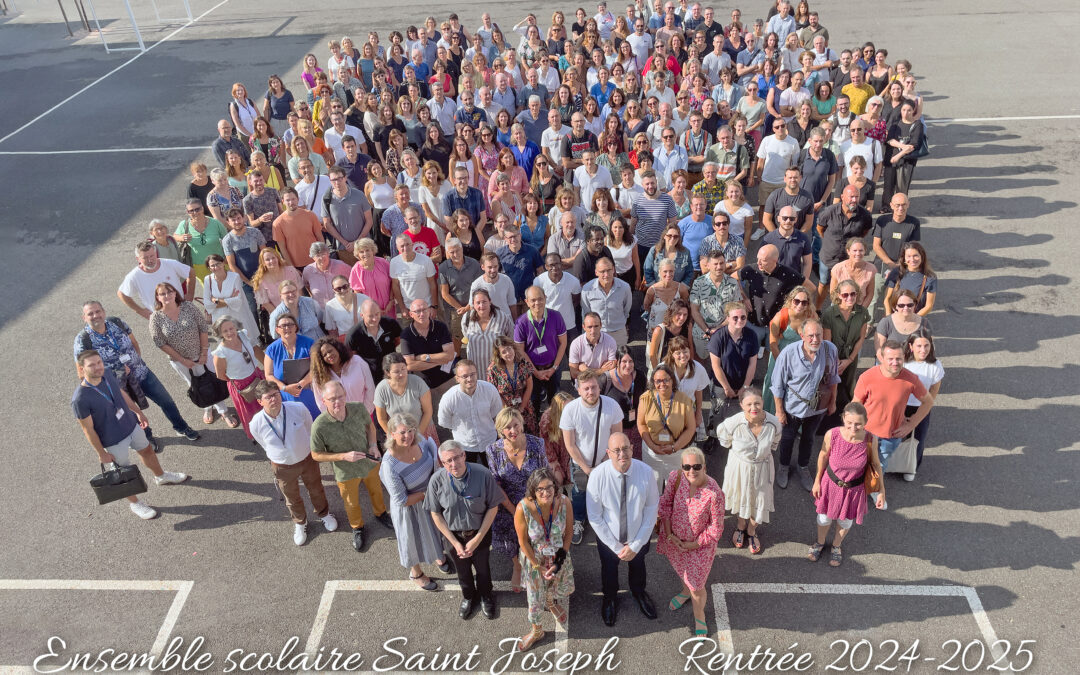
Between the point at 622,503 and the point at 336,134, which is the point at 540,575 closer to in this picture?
the point at 622,503

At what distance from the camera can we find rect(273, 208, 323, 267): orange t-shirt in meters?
9.28

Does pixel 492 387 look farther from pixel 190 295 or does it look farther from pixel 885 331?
pixel 190 295

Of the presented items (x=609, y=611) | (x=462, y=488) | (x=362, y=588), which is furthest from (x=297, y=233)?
(x=609, y=611)

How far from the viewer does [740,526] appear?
263 inches

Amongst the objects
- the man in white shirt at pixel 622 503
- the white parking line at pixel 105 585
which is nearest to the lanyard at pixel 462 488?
the man in white shirt at pixel 622 503

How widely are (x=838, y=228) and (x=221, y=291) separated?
24.4ft

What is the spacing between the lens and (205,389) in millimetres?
8258

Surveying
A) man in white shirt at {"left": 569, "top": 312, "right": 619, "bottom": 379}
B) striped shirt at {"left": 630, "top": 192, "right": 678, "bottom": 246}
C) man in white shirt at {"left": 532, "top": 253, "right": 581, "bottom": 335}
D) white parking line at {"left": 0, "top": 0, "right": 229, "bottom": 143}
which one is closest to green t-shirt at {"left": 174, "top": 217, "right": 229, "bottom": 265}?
man in white shirt at {"left": 532, "top": 253, "right": 581, "bottom": 335}

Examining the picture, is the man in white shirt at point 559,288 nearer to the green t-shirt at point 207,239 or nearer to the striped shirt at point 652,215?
the striped shirt at point 652,215

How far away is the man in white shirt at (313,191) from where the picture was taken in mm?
10062

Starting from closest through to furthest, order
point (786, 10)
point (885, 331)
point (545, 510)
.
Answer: point (545, 510) < point (885, 331) < point (786, 10)

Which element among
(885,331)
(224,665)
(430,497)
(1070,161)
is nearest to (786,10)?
(1070,161)

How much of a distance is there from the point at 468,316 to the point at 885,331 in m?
4.26

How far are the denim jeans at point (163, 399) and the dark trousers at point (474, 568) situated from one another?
4.07 metres
